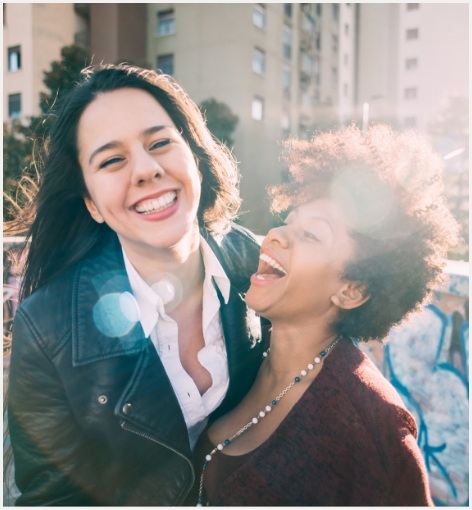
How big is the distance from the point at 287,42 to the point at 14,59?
10282mm

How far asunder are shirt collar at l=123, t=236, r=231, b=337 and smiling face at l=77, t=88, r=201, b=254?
0.16m

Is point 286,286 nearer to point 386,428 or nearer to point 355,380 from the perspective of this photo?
point 355,380

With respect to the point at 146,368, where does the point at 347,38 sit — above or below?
above

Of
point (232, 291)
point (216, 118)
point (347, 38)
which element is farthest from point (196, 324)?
point (347, 38)

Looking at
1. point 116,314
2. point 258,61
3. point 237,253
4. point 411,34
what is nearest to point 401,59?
point 411,34

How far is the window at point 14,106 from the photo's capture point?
14203mm

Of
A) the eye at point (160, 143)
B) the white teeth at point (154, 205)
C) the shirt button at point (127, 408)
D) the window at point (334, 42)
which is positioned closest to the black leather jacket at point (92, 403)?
the shirt button at point (127, 408)

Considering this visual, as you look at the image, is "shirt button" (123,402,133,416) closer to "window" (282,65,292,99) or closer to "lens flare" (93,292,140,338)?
"lens flare" (93,292,140,338)

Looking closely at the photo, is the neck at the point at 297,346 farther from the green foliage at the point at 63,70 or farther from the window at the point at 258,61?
the window at the point at 258,61

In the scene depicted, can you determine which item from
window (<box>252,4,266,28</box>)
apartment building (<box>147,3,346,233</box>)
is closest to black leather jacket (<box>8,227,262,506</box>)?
apartment building (<box>147,3,346,233</box>)

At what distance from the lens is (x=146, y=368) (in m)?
1.81

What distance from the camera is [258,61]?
52.7 ft

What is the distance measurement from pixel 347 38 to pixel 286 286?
2970 cm

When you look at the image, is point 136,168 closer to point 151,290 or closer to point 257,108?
point 151,290
